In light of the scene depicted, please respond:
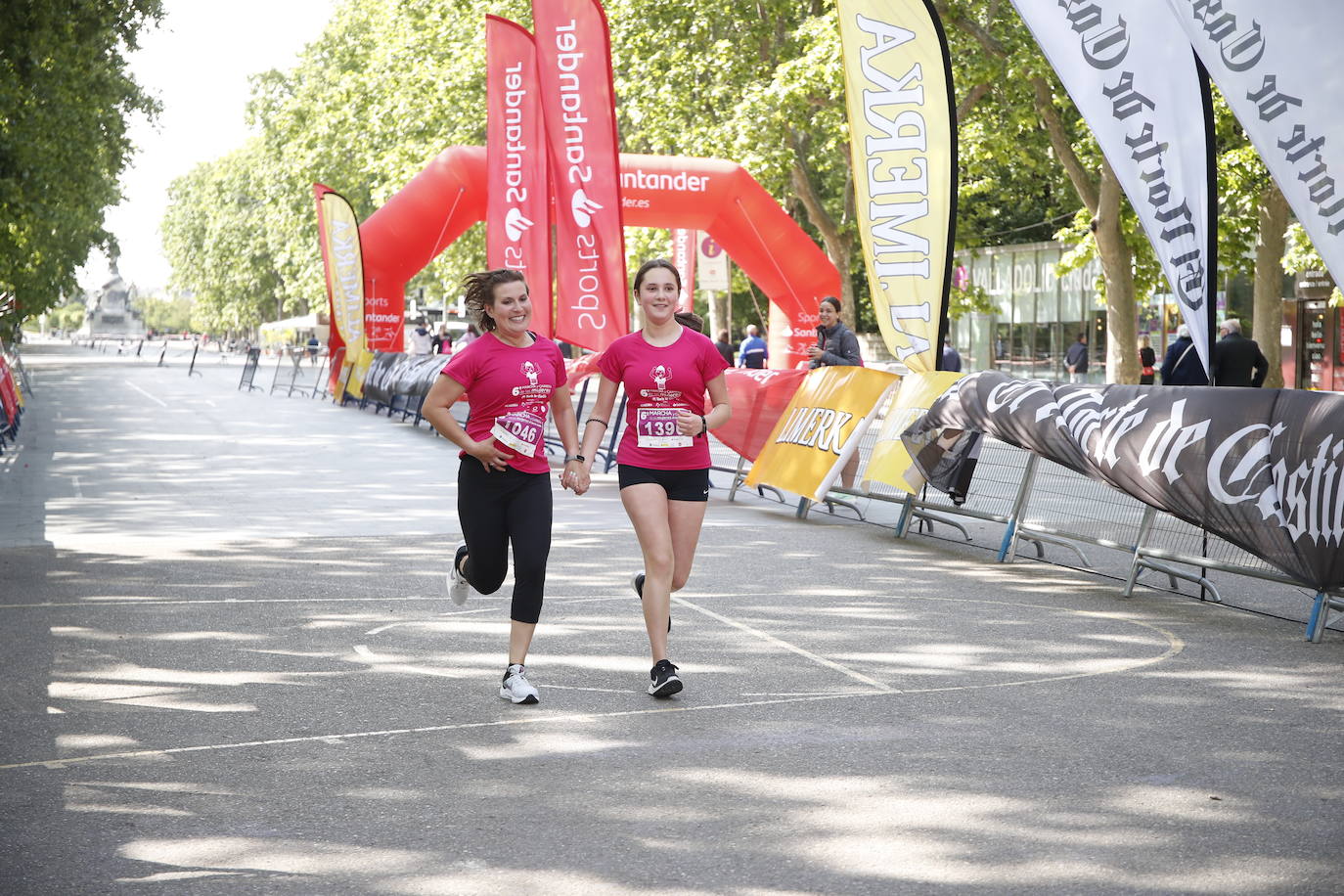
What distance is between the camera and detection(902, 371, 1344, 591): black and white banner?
7.79m

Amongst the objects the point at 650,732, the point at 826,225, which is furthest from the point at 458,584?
the point at 826,225

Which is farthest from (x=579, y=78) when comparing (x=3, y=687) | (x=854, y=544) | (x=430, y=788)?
(x=430, y=788)

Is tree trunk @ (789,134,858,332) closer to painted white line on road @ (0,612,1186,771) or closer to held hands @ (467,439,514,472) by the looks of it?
painted white line on road @ (0,612,1186,771)

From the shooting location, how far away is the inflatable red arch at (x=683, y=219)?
23.6m

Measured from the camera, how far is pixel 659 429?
6.63 m

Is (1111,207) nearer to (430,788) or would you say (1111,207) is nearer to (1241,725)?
(1241,725)

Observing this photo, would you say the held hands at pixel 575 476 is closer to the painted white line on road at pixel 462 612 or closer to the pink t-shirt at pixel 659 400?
the pink t-shirt at pixel 659 400

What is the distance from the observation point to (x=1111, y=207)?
25016 mm

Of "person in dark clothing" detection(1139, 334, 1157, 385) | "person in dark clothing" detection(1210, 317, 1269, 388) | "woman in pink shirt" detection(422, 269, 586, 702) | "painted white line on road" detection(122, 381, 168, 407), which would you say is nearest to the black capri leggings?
"woman in pink shirt" detection(422, 269, 586, 702)

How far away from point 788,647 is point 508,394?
7.06 feet

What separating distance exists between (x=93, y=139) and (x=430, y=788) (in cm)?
2750


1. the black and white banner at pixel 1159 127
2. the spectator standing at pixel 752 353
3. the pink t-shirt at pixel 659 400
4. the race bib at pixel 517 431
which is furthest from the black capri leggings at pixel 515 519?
the spectator standing at pixel 752 353

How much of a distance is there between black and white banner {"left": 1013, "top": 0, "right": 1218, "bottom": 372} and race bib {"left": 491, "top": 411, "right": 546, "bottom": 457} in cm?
457

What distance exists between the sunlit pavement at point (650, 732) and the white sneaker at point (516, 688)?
7 centimetres
